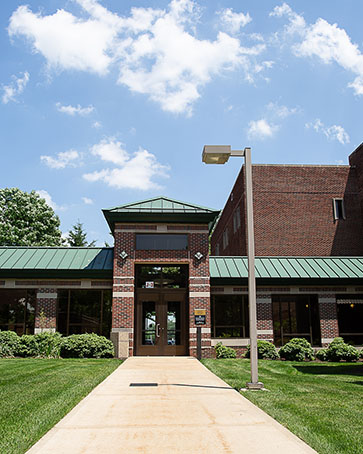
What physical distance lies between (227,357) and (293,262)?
6334mm

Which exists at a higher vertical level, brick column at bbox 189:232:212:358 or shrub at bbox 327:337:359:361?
brick column at bbox 189:232:212:358

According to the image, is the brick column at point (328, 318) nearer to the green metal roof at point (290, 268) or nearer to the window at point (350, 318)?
the window at point (350, 318)

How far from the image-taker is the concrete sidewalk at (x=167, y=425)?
200 inches

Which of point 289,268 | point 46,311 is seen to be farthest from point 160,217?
point 289,268

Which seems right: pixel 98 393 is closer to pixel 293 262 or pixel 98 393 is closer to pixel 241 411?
pixel 241 411

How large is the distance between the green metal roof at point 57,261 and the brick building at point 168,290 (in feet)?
0.15

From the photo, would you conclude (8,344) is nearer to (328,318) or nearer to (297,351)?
(297,351)

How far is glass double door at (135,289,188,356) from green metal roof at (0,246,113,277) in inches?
85.8

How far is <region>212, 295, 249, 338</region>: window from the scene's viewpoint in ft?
66.8

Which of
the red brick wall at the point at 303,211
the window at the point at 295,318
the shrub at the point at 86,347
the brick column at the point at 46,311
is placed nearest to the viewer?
the shrub at the point at 86,347

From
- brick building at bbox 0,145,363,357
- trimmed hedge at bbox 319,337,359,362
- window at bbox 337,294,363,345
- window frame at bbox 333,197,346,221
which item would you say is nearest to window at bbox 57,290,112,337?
brick building at bbox 0,145,363,357

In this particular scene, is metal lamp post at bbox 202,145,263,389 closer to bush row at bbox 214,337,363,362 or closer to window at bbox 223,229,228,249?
bush row at bbox 214,337,363,362

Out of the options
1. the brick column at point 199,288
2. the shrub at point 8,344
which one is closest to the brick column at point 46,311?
the shrub at point 8,344

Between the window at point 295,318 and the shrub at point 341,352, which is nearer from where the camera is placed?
the shrub at point 341,352
